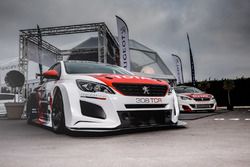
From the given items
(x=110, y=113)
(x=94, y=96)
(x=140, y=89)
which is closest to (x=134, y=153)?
(x=110, y=113)

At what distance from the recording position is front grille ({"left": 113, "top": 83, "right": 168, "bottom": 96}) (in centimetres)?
470

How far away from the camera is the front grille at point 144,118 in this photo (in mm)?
4598

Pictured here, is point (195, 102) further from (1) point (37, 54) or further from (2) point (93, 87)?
(1) point (37, 54)

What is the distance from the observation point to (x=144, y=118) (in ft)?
15.9

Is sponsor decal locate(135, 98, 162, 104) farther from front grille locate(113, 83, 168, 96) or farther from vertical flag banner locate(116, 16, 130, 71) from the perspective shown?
vertical flag banner locate(116, 16, 130, 71)

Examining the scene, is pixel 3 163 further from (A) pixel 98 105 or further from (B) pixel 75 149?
(A) pixel 98 105

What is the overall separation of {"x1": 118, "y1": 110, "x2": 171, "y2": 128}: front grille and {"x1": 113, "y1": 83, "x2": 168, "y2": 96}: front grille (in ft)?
1.02

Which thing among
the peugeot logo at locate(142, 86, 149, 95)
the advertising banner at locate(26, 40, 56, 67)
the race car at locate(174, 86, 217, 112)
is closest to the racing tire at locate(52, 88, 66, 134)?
the peugeot logo at locate(142, 86, 149, 95)

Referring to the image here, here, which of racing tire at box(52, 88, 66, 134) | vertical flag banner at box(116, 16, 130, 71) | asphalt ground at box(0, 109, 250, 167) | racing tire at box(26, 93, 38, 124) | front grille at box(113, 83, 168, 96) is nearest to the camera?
asphalt ground at box(0, 109, 250, 167)

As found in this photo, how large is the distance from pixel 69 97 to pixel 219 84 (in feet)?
56.0

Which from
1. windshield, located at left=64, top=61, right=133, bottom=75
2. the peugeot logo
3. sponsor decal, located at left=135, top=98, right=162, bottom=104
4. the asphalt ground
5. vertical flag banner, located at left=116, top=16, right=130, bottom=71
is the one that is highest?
vertical flag banner, located at left=116, top=16, right=130, bottom=71

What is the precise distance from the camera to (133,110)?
4.69 meters

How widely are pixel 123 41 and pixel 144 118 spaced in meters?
12.9

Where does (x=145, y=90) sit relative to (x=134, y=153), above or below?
above
